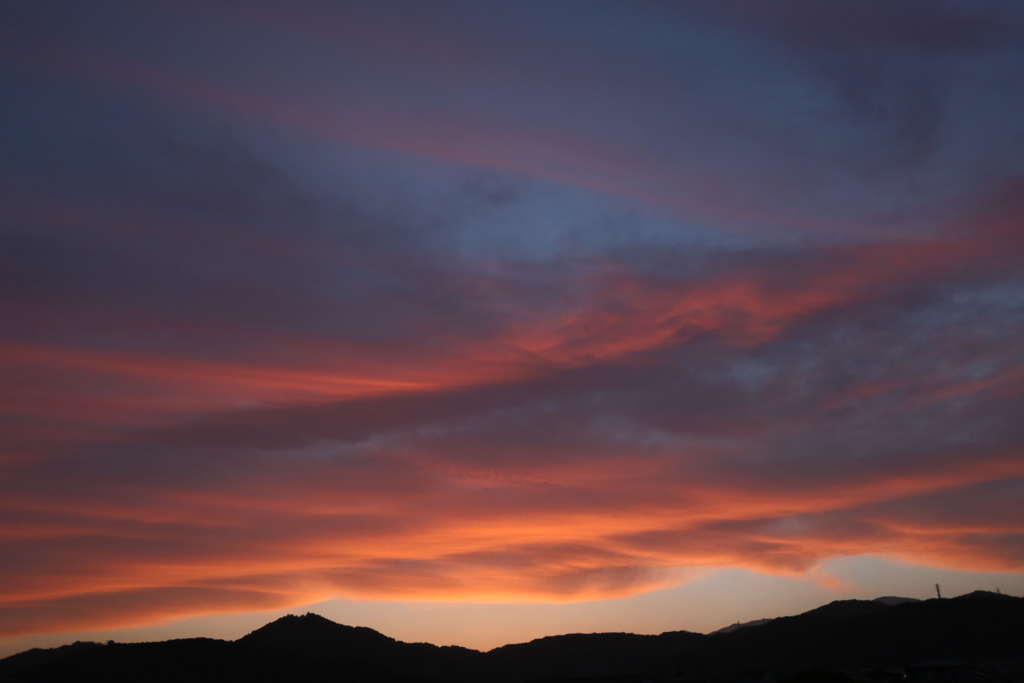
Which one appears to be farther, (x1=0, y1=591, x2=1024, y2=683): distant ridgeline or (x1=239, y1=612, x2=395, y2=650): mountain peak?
(x1=239, y1=612, x2=395, y2=650): mountain peak

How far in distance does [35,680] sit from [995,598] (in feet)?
557

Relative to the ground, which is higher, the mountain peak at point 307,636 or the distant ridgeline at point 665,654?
the mountain peak at point 307,636

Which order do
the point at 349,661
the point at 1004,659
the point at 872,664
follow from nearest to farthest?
the point at 1004,659 < the point at 872,664 < the point at 349,661

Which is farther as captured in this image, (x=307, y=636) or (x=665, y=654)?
(x=665, y=654)

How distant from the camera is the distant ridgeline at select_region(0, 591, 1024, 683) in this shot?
148 m

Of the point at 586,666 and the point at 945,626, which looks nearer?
the point at 945,626

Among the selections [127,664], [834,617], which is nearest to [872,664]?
[834,617]

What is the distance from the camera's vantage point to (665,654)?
198500 mm

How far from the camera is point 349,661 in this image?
177625 mm

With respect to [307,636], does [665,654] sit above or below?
below

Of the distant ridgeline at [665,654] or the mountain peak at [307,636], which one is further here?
the mountain peak at [307,636]

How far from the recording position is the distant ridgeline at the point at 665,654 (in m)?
148

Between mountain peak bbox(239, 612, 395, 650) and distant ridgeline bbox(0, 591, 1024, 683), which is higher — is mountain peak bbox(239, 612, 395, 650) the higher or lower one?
the higher one

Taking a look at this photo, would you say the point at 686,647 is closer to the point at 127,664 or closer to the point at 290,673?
the point at 290,673
